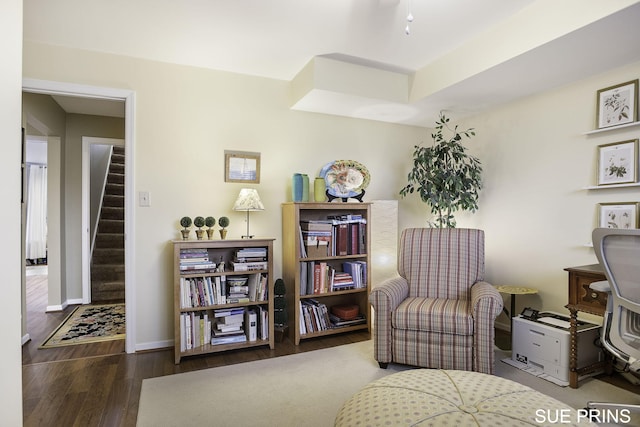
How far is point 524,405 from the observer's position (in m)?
1.23

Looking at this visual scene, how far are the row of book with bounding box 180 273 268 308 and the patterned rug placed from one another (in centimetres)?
104

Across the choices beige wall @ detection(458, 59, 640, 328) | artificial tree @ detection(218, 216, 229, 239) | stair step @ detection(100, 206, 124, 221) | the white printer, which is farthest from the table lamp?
stair step @ detection(100, 206, 124, 221)

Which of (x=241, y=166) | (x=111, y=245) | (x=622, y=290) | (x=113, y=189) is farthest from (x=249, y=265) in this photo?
Answer: (x=113, y=189)

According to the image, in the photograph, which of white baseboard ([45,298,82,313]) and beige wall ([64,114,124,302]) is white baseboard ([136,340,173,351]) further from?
beige wall ([64,114,124,302])

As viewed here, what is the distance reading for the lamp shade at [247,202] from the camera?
2832 millimetres

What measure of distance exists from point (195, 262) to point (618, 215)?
3070 mm

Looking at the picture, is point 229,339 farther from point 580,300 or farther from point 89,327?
point 580,300

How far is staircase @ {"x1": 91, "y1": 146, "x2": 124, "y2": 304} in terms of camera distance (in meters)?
4.61

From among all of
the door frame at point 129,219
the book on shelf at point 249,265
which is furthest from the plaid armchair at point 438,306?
the door frame at point 129,219

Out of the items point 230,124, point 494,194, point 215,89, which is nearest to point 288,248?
point 230,124

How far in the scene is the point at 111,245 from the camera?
17.5 ft

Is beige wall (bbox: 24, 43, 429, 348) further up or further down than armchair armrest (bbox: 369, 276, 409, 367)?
further up

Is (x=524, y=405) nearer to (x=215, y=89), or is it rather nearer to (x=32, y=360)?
(x=215, y=89)

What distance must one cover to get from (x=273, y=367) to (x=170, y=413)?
0.77 m
